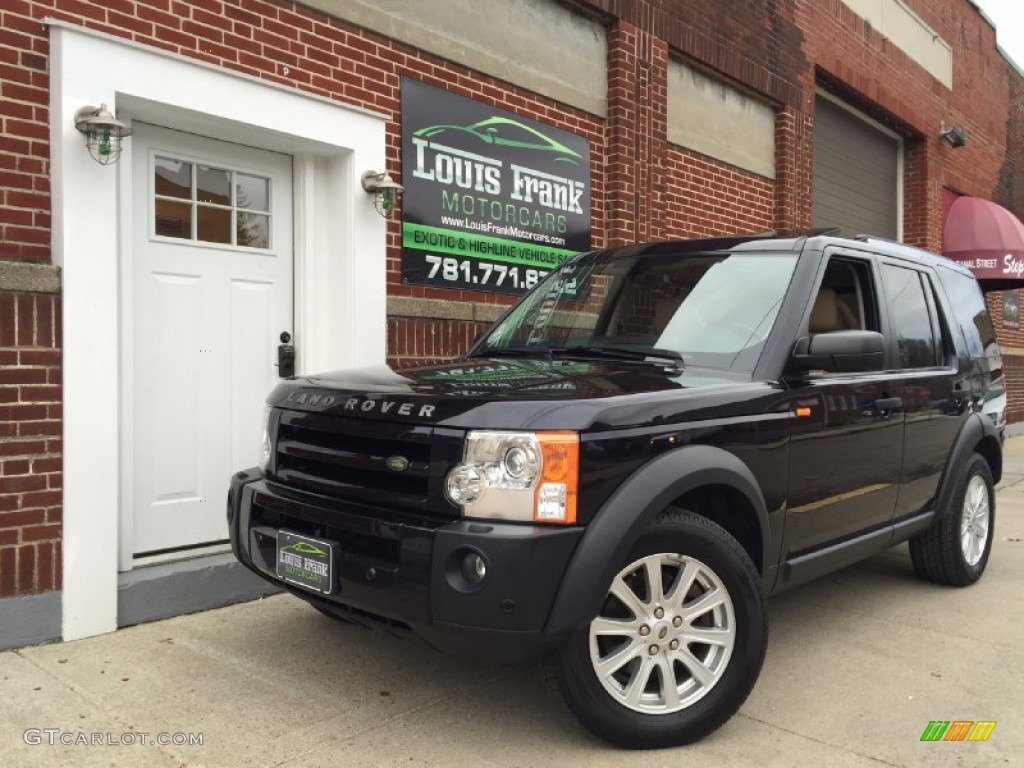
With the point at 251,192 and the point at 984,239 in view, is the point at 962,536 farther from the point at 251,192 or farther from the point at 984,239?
the point at 984,239

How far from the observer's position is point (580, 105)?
7.52m

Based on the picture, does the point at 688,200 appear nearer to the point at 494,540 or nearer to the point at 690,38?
the point at 690,38

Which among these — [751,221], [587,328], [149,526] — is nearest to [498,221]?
[587,328]

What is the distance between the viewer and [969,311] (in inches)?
218

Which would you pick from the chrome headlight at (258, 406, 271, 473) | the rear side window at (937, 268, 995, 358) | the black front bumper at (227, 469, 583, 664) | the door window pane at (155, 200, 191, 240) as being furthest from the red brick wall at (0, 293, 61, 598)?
the rear side window at (937, 268, 995, 358)

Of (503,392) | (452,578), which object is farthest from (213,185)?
(452,578)

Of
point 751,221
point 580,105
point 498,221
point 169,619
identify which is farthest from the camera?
point 751,221

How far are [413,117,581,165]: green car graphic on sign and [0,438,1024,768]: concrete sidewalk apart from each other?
11.5ft

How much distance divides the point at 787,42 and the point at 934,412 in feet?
22.7

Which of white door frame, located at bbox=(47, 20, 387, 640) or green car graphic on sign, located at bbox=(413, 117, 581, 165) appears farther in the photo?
green car graphic on sign, located at bbox=(413, 117, 581, 165)

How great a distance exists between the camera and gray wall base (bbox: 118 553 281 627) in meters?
4.39

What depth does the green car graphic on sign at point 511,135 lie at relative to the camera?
20.6ft

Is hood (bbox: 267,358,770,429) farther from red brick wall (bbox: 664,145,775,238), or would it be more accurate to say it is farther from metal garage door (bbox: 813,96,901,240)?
metal garage door (bbox: 813,96,901,240)

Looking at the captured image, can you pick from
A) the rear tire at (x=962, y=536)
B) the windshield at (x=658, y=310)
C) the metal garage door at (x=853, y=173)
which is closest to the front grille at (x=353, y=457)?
the windshield at (x=658, y=310)
